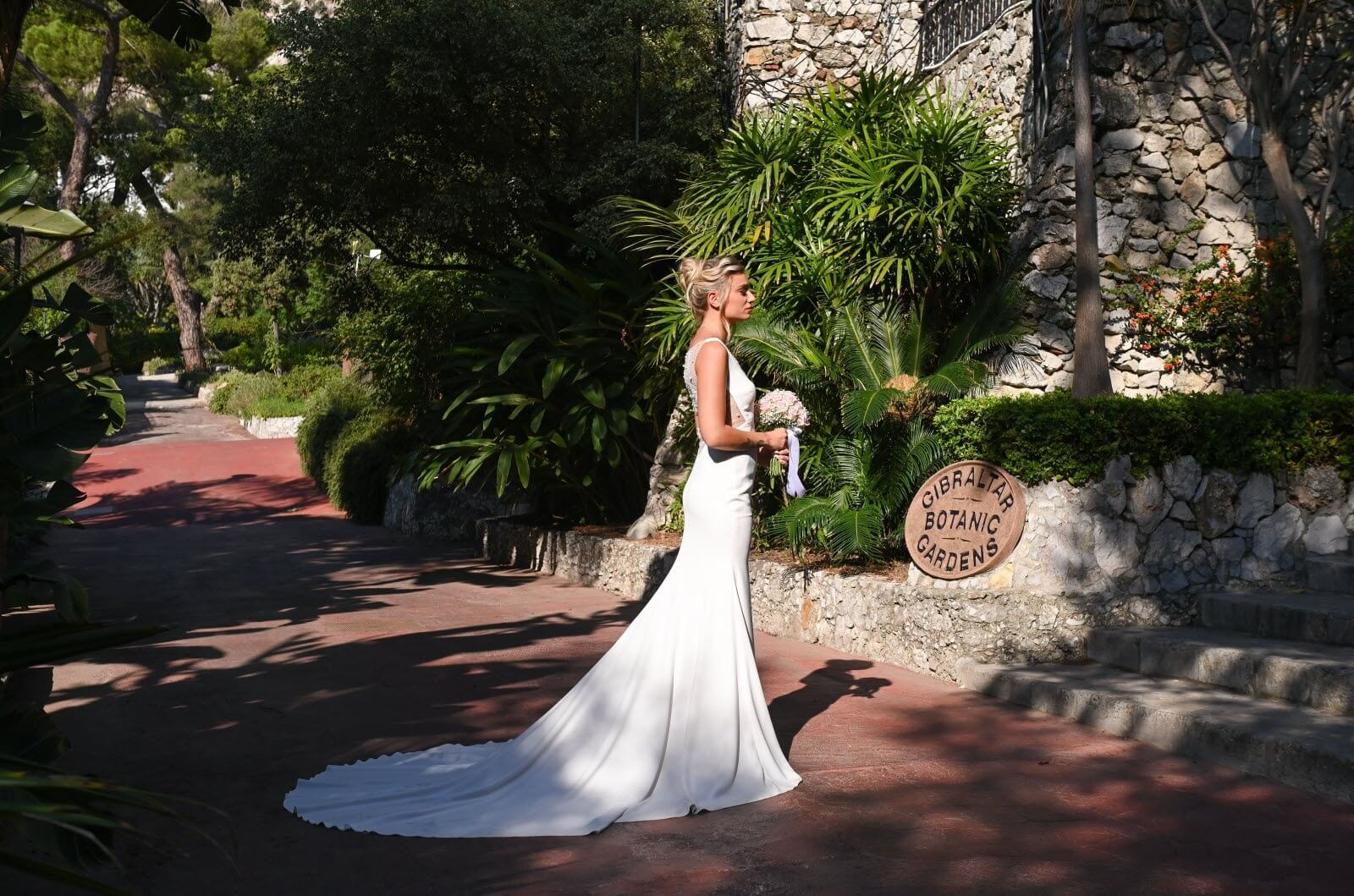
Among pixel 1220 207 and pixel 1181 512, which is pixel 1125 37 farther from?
pixel 1181 512

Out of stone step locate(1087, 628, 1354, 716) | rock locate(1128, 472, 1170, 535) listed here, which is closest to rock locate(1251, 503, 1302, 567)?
rock locate(1128, 472, 1170, 535)

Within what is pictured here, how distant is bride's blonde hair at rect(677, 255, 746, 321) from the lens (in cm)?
559

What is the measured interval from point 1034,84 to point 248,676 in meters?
8.28

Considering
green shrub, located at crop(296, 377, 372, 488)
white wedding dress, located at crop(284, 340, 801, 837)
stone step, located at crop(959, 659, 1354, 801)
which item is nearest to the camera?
white wedding dress, located at crop(284, 340, 801, 837)

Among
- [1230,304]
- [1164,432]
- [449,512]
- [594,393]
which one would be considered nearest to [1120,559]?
[1164,432]

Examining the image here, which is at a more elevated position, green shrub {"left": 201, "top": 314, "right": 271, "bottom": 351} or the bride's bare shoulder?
green shrub {"left": 201, "top": 314, "right": 271, "bottom": 351}

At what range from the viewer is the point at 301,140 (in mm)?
14188

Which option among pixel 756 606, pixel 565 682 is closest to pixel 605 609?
pixel 756 606

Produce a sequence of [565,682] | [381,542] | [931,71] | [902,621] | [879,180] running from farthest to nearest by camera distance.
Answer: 1. [381,542]
2. [931,71]
3. [879,180]
4. [902,621]
5. [565,682]

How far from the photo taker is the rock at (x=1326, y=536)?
25.8 feet

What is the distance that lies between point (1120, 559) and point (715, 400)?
11.5ft

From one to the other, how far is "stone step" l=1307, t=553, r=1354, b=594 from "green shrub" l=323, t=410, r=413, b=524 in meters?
12.9

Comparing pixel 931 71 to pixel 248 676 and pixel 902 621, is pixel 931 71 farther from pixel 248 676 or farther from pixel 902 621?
pixel 248 676

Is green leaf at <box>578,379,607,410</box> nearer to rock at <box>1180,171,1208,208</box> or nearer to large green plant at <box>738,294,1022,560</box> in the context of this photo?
large green plant at <box>738,294,1022,560</box>
